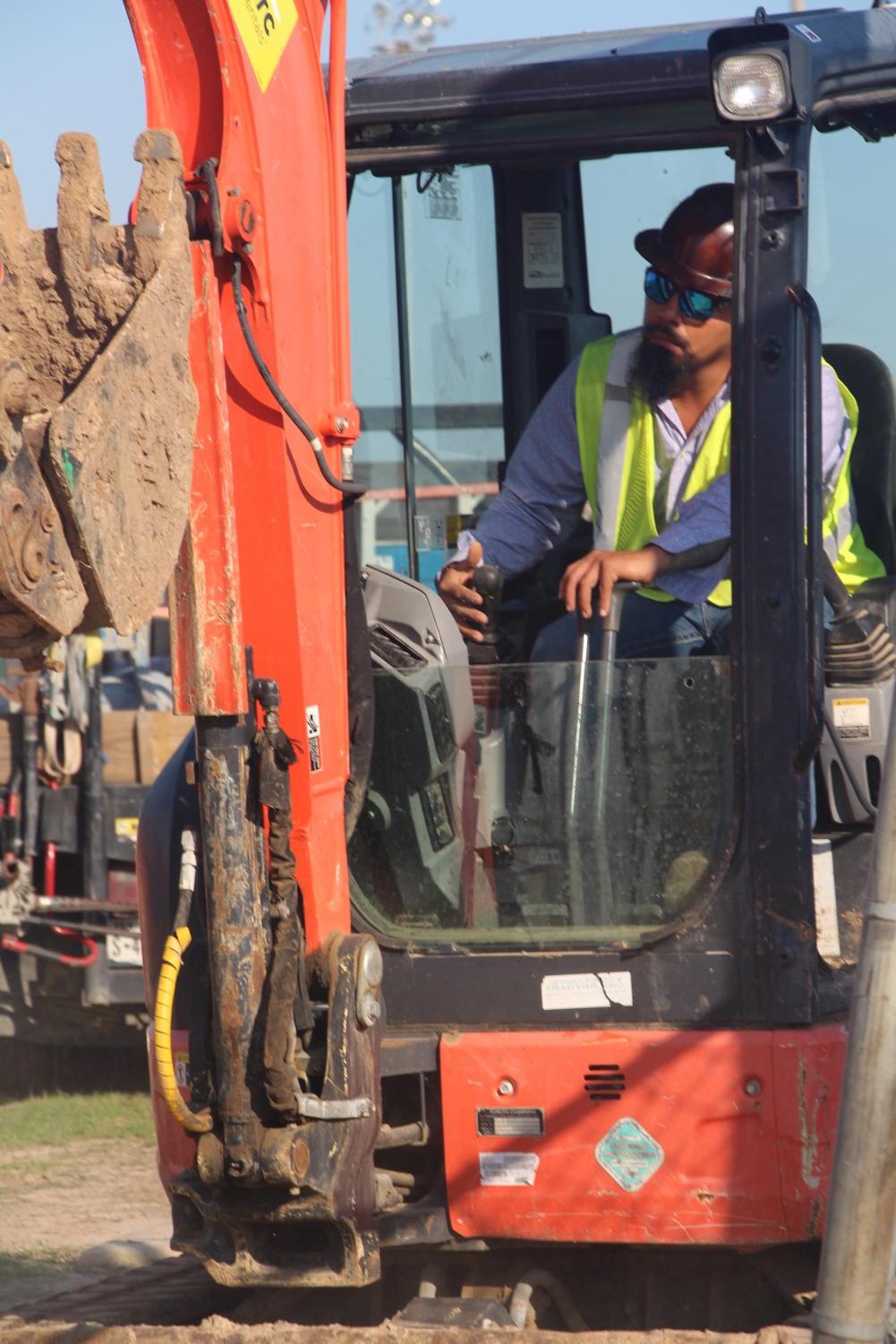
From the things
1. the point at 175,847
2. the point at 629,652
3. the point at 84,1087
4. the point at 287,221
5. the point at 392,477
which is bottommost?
the point at 84,1087

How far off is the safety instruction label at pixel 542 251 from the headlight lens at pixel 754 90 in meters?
1.39

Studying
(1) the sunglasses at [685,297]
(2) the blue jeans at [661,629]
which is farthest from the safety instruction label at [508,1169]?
(1) the sunglasses at [685,297]

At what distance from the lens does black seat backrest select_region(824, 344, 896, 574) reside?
3729 mm

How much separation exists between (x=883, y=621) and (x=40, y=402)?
5.38ft

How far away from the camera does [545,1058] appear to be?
2984mm

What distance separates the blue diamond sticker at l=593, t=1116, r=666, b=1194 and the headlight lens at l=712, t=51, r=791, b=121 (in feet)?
5.46

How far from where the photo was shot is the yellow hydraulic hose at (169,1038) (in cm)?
272

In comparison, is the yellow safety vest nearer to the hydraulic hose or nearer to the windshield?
the windshield

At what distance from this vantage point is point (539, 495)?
12.5 feet

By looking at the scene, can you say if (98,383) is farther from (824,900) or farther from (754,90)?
(824,900)

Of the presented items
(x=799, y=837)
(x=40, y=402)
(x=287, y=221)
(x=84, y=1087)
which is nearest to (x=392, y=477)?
(x=287, y=221)

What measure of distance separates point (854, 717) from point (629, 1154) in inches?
34.1

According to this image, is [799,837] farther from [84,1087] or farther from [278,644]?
[84,1087]

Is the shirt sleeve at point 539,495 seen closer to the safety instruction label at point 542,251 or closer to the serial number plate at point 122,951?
the safety instruction label at point 542,251
